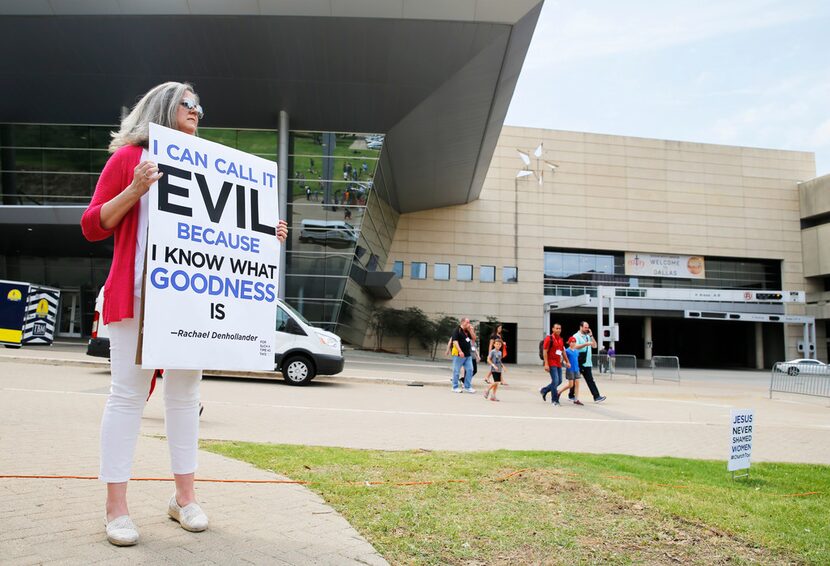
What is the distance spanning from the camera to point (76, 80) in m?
25.1

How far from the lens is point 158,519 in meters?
2.96

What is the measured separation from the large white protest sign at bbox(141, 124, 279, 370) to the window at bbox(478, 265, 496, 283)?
45545mm

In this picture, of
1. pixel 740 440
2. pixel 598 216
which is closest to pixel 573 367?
pixel 740 440

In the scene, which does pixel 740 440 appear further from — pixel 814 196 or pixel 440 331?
pixel 814 196

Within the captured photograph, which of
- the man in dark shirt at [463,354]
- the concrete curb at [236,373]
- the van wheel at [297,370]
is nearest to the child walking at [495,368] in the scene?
the man in dark shirt at [463,354]

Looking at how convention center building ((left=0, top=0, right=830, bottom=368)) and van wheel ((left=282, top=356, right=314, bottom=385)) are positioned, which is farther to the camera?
convention center building ((left=0, top=0, right=830, bottom=368))

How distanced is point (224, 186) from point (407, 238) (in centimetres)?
4471

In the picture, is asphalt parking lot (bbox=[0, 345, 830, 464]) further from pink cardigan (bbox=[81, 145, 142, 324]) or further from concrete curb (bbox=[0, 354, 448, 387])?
pink cardigan (bbox=[81, 145, 142, 324])

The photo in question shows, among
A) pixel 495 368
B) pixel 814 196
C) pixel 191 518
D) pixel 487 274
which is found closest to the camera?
pixel 191 518

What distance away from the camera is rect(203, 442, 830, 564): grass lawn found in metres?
2.95

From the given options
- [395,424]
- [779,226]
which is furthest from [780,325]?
[395,424]

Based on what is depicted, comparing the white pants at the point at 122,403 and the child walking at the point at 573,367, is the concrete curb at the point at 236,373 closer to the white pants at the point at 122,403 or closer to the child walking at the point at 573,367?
the child walking at the point at 573,367

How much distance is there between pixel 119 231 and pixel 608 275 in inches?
2037

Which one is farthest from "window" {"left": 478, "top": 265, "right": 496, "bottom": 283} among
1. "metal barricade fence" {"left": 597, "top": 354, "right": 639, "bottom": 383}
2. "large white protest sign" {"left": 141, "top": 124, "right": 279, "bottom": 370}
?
"large white protest sign" {"left": 141, "top": 124, "right": 279, "bottom": 370}
